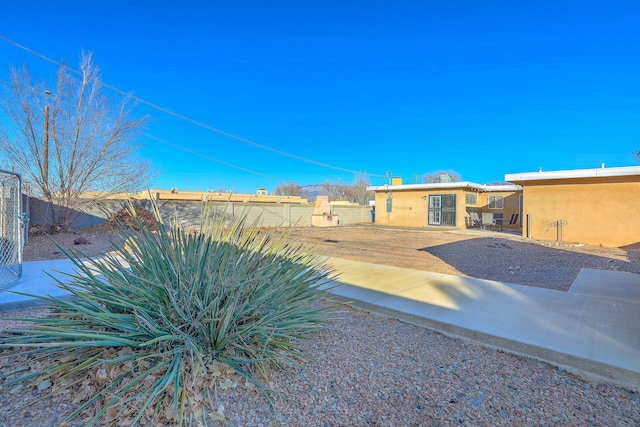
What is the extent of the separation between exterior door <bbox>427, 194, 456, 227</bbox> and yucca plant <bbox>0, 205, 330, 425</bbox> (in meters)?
18.5

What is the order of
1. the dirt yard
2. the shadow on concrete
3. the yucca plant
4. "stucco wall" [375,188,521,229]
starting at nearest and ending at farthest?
1. the yucca plant
2. the shadow on concrete
3. the dirt yard
4. "stucco wall" [375,188,521,229]

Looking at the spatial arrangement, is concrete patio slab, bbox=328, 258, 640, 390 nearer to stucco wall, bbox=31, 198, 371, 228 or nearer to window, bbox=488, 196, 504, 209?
stucco wall, bbox=31, 198, 371, 228

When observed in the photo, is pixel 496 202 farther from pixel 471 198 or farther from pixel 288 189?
pixel 288 189

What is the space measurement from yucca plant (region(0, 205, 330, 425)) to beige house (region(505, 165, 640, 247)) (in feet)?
43.0

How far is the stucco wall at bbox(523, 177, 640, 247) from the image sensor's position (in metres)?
11.1

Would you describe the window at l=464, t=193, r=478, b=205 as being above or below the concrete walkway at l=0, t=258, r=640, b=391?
above

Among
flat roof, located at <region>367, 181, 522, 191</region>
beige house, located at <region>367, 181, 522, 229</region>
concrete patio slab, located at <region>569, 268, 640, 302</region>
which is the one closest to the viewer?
concrete patio slab, located at <region>569, 268, 640, 302</region>

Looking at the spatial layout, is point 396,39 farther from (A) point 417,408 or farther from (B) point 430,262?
(A) point 417,408

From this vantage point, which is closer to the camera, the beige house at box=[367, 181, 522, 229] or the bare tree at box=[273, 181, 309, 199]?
the beige house at box=[367, 181, 522, 229]

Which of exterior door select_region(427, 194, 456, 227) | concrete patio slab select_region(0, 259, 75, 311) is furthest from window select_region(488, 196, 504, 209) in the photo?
concrete patio slab select_region(0, 259, 75, 311)

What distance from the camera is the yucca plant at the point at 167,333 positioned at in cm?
193

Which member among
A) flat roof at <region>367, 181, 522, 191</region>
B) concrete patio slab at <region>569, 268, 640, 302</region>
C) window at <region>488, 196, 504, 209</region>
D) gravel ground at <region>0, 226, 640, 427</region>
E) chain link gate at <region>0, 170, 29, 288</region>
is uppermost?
flat roof at <region>367, 181, 522, 191</region>

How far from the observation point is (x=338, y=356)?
2734mm

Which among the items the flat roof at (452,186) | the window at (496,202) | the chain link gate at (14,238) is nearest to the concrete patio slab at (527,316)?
the chain link gate at (14,238)
